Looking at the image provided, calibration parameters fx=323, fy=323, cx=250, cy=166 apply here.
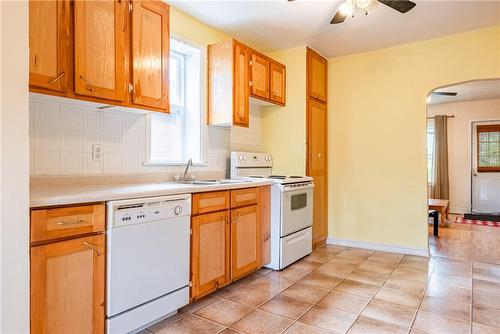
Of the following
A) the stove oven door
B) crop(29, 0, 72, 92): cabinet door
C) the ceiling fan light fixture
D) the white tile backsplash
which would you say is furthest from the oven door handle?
crop(29, 0, 72, 92): cabinet door

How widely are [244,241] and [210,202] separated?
62 cm

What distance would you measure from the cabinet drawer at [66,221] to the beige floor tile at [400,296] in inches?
87.8

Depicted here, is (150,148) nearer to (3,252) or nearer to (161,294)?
(161,294)

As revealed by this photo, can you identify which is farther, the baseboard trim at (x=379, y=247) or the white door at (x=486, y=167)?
the white door at (x=486, y=167)

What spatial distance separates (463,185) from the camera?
7098 mm

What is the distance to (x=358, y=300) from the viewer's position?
2.60 m

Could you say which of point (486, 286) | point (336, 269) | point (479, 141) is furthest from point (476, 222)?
point (336, 269)

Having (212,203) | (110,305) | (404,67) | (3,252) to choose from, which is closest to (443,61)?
(404,67)

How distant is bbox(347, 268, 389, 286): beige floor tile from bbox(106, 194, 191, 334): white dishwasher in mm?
1683

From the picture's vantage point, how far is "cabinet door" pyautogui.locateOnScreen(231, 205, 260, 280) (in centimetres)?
281

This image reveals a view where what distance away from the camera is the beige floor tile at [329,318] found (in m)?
2.17

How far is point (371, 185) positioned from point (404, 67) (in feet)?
4.99

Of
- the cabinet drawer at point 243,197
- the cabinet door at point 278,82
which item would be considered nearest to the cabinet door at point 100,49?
the cabinet drawer at point 243,197

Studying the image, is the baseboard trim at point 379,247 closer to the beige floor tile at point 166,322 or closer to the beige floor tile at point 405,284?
the beige floor tile at point 405,284
